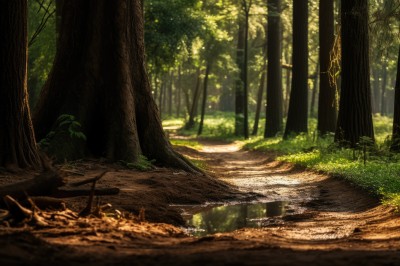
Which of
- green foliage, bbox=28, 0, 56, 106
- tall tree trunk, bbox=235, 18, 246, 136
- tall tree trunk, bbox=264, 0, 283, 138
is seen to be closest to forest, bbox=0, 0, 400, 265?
tall tree trunk, bbox=264, 0, 283, 138

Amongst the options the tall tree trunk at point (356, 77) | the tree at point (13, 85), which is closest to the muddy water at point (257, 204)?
the tall tree trunk at point (356, 77)

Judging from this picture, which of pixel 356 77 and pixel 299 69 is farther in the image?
pixel 299 69

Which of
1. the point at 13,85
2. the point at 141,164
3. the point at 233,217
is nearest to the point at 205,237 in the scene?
the point at 233,217

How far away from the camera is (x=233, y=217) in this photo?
10156mm

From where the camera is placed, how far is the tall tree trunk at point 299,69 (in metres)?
26.9

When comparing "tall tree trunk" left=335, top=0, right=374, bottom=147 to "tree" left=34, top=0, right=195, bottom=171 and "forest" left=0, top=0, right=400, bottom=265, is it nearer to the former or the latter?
"forest" left=0, top=0, right=400, bottom=265

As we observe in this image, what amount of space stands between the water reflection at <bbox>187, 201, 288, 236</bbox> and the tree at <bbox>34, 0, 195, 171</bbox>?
318cm

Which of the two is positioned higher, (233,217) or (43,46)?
(43,46)

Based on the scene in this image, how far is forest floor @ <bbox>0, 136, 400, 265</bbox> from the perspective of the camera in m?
5.66

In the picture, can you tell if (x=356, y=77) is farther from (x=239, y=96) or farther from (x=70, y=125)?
(x=239, y=96)

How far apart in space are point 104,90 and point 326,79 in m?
12.2

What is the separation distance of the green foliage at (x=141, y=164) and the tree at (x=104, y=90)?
0.13 metres

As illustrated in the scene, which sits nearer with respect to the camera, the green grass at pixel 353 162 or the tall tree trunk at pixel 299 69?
the green grass at pixel 353 162

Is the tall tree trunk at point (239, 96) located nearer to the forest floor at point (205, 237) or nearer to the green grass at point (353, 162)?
the green grass at point (353, 162)
